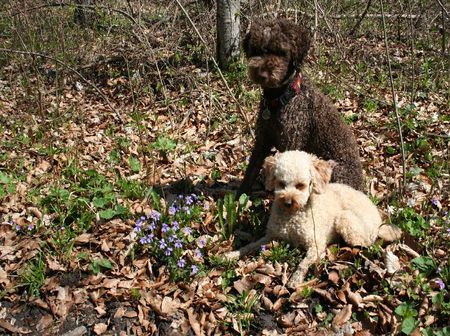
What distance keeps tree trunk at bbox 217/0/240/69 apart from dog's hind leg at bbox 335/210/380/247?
3.49 metres

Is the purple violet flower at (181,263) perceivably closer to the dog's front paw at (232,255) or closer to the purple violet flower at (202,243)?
the purple violet flower at (202,243)

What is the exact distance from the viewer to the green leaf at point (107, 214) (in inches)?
152

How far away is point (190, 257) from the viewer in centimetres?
357

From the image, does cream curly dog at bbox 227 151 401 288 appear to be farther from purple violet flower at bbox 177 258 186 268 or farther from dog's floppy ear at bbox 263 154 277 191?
purple violet flower at bbox 177 258 186 268

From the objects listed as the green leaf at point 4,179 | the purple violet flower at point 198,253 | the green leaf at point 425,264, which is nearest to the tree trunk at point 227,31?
the green leaf at point 4,179

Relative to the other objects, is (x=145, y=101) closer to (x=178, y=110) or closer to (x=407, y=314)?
(x=178, y=110)

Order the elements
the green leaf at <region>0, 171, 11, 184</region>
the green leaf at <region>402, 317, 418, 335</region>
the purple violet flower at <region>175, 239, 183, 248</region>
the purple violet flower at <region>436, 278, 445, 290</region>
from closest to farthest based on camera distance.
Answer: the green leaf at <region>402, 317, 418, 335</region>
the purple violet flower at <region>436, 278, 445, 290</region>
the purple violet flower at <region>175, 239, 183, 248</region>
the green leaf at <region>0, 171, 11, 184</region>

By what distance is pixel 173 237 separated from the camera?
348 cm

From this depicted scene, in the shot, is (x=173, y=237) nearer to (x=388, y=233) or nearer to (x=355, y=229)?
(x=355, y=229)

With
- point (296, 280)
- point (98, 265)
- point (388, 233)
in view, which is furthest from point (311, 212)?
point (98, 265)

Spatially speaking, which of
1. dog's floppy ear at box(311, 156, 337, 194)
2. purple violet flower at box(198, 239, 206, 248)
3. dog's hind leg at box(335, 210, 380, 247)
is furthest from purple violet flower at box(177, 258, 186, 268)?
dog's hind leg at box(335, 210, 380, 247)

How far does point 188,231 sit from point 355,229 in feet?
4.39

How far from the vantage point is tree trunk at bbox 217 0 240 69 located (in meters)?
5.91

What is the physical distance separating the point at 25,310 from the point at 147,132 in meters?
2.78
